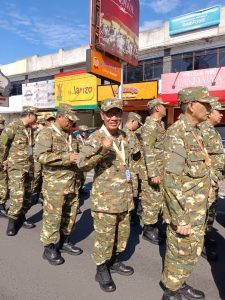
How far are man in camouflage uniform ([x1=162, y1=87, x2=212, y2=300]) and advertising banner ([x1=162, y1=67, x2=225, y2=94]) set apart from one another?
1278 cm

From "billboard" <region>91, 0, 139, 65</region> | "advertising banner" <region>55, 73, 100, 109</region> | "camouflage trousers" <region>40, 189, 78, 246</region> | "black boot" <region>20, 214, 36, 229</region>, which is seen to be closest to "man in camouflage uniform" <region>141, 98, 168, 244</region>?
"camouflage trousers" <region>40, 189, 78, 246</region>

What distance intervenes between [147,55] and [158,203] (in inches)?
637

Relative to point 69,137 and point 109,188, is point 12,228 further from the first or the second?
point 109,188

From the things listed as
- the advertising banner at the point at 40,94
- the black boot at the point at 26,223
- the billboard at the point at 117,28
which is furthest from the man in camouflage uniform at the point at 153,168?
the advertising banner at the point at 40,94

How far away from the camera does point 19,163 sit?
4.76 m

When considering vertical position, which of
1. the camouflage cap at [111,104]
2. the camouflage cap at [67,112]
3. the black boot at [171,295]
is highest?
the camouflage cap at [111,104]

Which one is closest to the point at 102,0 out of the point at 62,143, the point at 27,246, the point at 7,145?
the point at 7,145

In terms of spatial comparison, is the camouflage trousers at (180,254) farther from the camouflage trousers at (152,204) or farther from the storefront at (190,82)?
the storefront at (190,82)

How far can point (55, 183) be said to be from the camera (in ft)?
12.1

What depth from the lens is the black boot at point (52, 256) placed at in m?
3.65

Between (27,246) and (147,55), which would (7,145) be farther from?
(147,55)

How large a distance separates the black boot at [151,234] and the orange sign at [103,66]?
23.6ft

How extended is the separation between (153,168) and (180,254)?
1715mm

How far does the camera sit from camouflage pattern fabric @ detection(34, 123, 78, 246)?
360 cm
